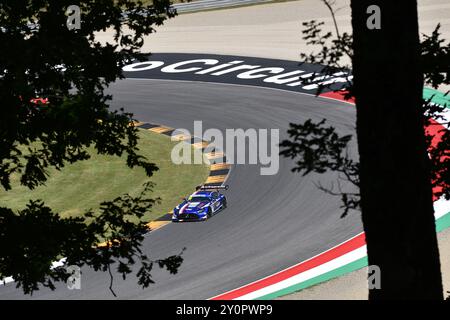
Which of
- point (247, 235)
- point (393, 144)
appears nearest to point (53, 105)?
point (393, 144)

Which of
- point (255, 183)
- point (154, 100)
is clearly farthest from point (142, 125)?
point (255, 183)

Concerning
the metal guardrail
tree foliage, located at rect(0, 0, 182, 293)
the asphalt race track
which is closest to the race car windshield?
the asphalt race track

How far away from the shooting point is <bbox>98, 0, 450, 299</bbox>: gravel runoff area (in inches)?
1857

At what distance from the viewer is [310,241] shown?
24750 mm

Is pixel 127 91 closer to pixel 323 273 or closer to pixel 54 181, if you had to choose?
pixel 54 181

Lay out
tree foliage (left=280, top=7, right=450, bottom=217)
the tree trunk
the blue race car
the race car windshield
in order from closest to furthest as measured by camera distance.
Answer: the tree trunk → tree foliage (left=280, top=7, right=450, bottom=217) → the blue race car → the race car windshield

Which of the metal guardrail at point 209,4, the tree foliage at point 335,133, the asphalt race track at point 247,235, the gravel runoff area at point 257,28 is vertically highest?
the metal guardrail at point 209,4

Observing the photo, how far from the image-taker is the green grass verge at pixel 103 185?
95.1 feet

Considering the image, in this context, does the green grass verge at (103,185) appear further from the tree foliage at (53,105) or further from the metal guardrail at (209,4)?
the metal guardrail at (209,4)

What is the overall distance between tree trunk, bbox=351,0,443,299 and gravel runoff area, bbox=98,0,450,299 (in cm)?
3633

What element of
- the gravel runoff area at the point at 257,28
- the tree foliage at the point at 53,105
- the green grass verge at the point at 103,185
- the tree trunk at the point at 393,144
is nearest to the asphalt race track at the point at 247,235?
the green grass verge at the point at 103,185

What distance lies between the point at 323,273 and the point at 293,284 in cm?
98

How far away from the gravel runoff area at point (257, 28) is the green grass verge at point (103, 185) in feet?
48.5

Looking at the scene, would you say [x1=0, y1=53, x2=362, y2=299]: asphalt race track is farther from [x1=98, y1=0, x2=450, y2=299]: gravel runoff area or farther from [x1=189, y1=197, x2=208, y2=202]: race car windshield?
[x1=98, y1=0, x2=450, y2=299]: gravel runoff area
